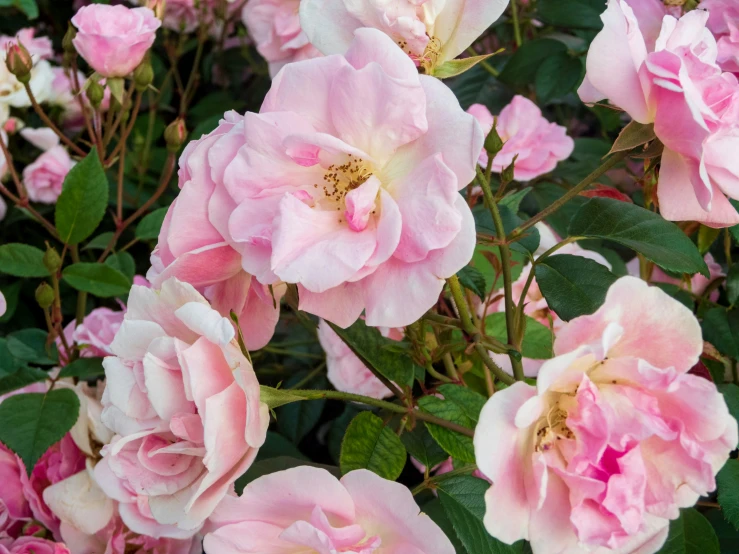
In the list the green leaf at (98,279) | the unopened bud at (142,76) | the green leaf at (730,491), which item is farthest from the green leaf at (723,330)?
the unopened bud at (142,76)

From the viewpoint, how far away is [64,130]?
4.71 feet

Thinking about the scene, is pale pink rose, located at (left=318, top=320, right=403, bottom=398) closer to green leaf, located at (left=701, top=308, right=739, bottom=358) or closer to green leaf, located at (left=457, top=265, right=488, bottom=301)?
green leaf, located at (left=457, top=265, right=488, bottom=301)

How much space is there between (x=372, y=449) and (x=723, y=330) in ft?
1.29

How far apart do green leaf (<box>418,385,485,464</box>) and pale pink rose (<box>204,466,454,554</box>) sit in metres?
0.08

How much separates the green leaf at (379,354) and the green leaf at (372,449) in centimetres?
5

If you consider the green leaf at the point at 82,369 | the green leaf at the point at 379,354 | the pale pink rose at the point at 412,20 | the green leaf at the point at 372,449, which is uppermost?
the pale pink rose at the point at 412,20

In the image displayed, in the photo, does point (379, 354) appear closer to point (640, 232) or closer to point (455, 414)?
point (455, 414)

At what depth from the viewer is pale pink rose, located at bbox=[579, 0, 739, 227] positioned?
0.49 meters

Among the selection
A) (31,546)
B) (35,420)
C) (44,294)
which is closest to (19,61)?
(44,294)

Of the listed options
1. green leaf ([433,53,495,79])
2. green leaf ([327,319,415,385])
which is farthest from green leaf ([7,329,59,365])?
green leaf ([433,53,495,79])

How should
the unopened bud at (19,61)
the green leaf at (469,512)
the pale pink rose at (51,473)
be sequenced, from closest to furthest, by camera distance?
the green leaf at (469,512) < the pale pink rose at (51,473) < the unopened bud at (19,61)

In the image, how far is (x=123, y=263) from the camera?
943 mm

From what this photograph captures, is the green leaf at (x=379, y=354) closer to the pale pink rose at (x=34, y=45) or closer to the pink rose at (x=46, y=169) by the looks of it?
the pink rose at (x=46, y=169)

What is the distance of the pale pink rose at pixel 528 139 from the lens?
991 millimetres
